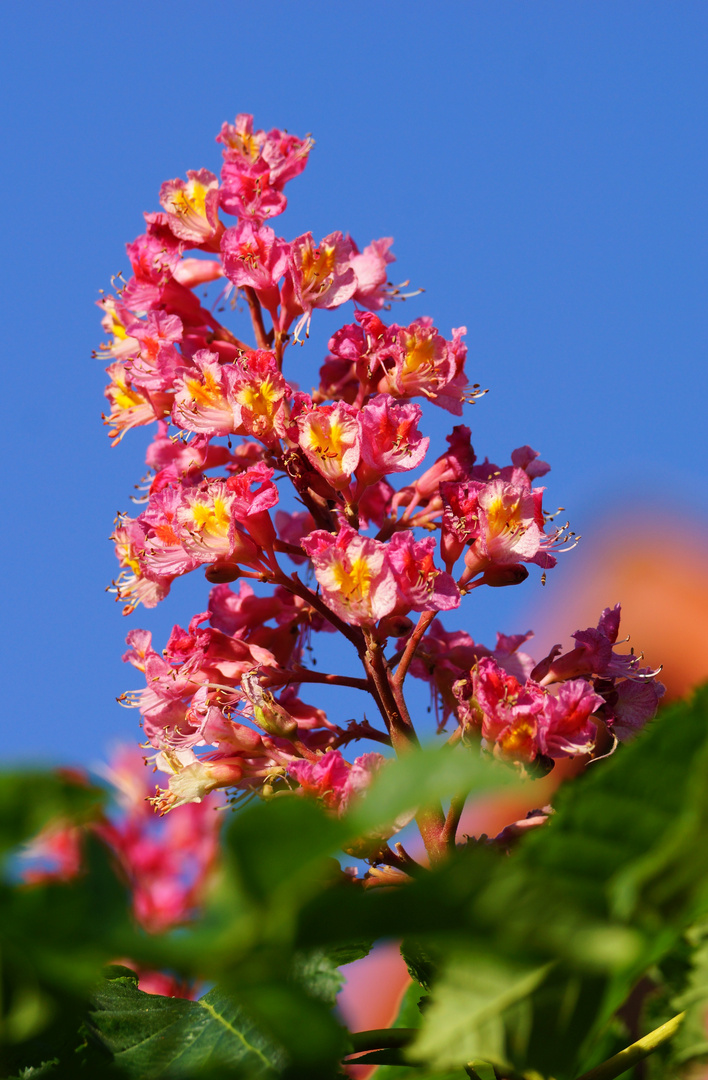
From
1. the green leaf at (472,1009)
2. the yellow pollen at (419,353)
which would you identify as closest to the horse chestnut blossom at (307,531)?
the yellow pollen at (419,353)

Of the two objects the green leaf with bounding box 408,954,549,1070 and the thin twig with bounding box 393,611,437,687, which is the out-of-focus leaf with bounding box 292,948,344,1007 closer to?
the green leaf with bounding box 408,954,549,1070

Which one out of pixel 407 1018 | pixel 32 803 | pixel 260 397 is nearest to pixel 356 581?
pixel 260 397

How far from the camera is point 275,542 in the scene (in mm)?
2262

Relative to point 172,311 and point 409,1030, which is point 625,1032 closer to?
point 409,1030

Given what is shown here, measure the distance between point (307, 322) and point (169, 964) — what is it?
1.95 m

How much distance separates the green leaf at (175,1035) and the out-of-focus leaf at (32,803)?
0.62 metres

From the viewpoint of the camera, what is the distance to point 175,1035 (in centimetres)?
134

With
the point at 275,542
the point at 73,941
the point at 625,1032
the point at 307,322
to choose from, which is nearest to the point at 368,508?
the point at 275,542

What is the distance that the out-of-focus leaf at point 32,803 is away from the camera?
2.15ft

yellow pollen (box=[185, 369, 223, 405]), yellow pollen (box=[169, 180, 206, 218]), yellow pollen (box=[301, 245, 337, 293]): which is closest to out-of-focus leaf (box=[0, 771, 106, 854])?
yellow pollen (box=[185, 369, 223, 405])

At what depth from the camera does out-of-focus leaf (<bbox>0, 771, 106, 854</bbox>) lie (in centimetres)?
66

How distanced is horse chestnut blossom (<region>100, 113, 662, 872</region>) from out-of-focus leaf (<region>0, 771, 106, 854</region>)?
3.71 feet

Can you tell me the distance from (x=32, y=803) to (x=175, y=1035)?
833mm

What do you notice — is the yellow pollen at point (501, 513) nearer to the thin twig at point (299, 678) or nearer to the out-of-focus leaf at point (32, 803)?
the thin twig at point (299, 678)
